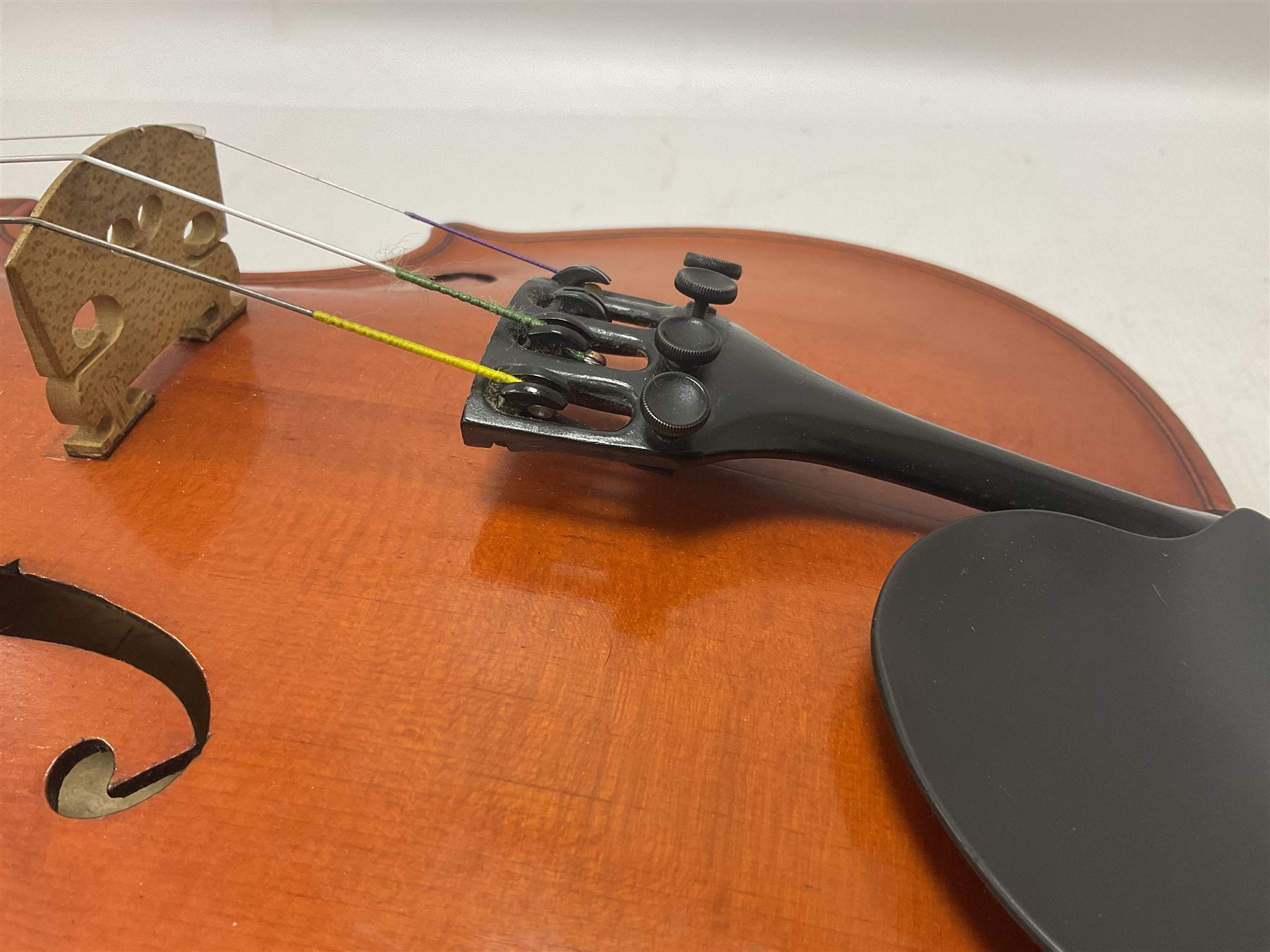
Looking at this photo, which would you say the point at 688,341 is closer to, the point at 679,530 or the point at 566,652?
the point at 679,530

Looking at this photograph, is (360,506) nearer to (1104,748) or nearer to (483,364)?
(483,364)

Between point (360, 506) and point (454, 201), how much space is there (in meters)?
1.25

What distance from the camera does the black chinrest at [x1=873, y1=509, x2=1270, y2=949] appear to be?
508 mm

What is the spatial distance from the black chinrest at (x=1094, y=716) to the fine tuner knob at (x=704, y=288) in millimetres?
255

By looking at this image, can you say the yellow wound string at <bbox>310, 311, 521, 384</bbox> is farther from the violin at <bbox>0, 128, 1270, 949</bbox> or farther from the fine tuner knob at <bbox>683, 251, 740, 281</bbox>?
the fine tuner knob at <bbox>683, 251, 740, 281</bbox>

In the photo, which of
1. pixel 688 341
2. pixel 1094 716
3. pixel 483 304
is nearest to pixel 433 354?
pixel 483 304

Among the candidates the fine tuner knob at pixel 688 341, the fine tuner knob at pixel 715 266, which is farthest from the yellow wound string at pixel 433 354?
the fine tuner knob at pixel 715 266

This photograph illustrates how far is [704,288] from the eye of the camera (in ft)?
2.35

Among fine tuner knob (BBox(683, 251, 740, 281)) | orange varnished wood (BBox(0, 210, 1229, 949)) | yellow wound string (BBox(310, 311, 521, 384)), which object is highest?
fine tuner knob (BBox(683, 251, 740, 281))

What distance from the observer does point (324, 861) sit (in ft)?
1.73

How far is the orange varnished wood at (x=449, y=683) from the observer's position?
52 cm

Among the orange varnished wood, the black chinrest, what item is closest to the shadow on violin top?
the orange varnished wood

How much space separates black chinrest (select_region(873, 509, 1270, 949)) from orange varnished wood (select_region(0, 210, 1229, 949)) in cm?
5

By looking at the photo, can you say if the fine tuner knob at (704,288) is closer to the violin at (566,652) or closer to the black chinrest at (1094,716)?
the violin at (566,652)
